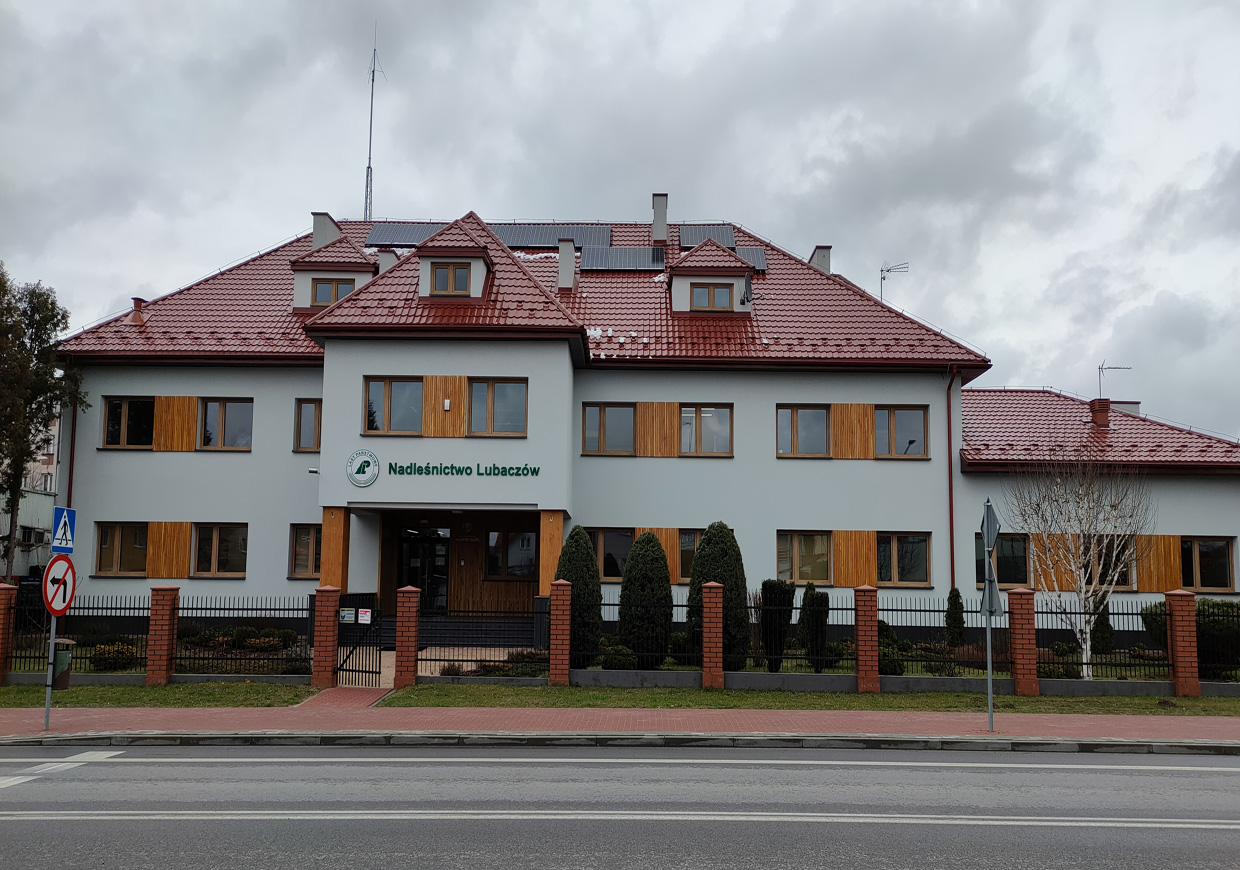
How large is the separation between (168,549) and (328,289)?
8.12m

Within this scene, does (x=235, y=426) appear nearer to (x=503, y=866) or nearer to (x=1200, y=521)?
(x=503, y=866)

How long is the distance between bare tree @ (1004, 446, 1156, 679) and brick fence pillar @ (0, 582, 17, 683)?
Result: 1928 centimetres

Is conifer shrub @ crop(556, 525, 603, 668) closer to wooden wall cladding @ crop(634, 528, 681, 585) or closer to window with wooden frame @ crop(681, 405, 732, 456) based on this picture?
wooden wall cladding @ crop(634, 528, 681, 585)

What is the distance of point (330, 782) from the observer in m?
10.0

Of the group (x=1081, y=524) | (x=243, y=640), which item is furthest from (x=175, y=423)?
(x=1081, y=524)

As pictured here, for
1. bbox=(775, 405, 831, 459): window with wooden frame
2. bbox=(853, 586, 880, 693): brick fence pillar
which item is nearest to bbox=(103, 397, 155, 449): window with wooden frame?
bbox=(775, 405, 831, 459): window with wooden frame

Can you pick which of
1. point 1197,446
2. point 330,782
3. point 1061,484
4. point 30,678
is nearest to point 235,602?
point 30,678

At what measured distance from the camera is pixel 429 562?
86.7 ft

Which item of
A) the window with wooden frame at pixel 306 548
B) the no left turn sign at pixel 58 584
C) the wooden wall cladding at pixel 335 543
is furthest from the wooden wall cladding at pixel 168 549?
the no left turn sign at pixel 58 584

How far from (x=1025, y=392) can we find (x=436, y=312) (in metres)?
17.3

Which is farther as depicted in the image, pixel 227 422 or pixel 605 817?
pixel 227 422

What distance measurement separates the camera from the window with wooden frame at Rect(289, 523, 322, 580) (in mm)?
25609

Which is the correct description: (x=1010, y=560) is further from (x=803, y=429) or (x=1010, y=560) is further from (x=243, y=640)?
(x=243, y=640)

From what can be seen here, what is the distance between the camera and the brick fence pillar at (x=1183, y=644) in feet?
56.9
